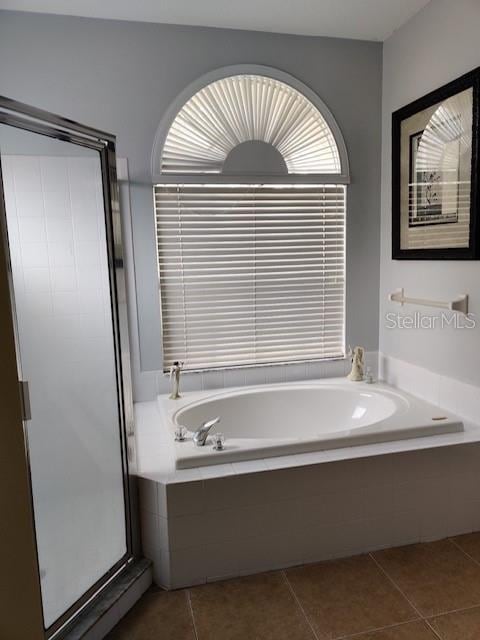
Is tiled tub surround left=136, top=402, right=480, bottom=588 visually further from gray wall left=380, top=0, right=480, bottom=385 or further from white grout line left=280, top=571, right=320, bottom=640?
gray wall left=380, top=0, right=480, bottom=385

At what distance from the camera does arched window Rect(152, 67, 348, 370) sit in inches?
108

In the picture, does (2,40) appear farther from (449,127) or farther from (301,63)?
(449,127)

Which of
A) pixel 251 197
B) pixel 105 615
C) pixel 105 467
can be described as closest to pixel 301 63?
pixel 251 197

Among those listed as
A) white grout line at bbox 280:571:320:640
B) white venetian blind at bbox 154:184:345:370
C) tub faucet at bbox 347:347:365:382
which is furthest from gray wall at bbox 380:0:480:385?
white grout line at bbox 280:571:320:640

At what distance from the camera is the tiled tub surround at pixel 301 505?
1901 mm

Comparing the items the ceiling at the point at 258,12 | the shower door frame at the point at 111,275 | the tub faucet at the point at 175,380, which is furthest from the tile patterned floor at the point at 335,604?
the ceiling at the point at 258,12

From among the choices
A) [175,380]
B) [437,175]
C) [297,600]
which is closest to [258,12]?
[437,175]

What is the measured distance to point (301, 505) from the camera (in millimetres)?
1992

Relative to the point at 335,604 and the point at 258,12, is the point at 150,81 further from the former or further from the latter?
the point at 335,604

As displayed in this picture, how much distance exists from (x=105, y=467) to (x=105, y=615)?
0.55 metres

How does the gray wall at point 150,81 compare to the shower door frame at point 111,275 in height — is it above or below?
above

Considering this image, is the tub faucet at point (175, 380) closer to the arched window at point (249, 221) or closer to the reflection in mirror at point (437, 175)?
the arched window at point (249, 221)

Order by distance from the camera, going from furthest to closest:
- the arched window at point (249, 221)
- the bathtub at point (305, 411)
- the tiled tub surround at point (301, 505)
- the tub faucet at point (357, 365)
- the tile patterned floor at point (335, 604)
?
the tub faucet at point (357, 365) < the arched window at point (249, 221) < the bathtub at point (305, 411) < the tiled tub surround at point (301, 505) < the tile patterned floor at point (335, 604)

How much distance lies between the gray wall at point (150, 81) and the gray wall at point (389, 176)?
94 mm
